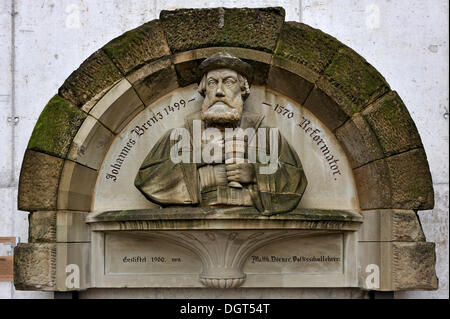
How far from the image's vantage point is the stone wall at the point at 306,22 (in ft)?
18.7

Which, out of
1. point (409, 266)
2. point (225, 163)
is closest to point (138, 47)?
point (225, 163)

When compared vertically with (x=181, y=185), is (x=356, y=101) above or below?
above

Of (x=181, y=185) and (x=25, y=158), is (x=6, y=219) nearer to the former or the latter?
(x=25, y=158)

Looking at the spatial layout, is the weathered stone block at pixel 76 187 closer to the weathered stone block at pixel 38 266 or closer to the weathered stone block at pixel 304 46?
the weathered stone block at pixel 38 266

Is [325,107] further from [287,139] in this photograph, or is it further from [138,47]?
[138,47]

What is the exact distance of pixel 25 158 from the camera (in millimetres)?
5242

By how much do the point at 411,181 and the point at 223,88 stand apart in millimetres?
1840

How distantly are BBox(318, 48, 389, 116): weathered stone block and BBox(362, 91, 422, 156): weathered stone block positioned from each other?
3.3 inches

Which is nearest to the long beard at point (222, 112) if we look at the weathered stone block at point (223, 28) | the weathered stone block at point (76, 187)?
the weathered stone block at point (223, 28)

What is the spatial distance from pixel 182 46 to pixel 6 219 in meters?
2.43

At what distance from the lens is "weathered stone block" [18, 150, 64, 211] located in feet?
17.0

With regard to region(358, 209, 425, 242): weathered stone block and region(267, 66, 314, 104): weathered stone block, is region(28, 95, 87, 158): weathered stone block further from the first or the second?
region(358, 209, 425, 242): weathered stone block

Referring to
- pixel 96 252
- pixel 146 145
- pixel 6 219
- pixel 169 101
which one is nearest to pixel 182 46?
pixel 169 101

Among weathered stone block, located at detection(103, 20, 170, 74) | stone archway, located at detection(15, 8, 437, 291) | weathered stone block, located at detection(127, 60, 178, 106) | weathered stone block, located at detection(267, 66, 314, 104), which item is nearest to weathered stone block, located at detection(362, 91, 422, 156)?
stone archway, located at detection(15, 8, 437, 291)
